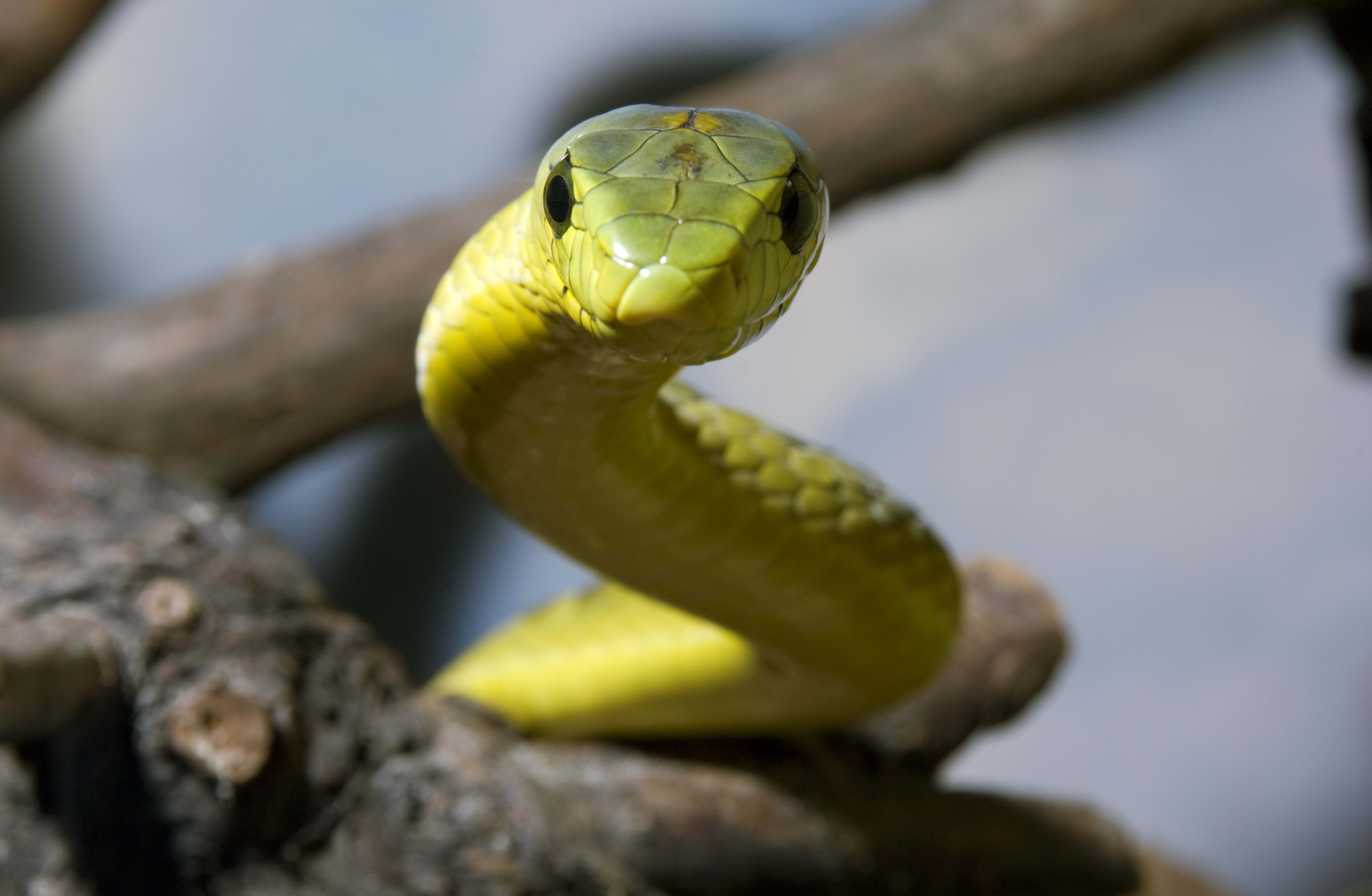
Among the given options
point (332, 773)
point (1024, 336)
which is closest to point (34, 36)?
point (332, 773)

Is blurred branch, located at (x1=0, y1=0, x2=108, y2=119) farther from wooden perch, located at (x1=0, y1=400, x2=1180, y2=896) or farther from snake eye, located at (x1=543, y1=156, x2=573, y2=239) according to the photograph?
snake eye, located at (x1=543, y1=156, x2=573, y2=239)

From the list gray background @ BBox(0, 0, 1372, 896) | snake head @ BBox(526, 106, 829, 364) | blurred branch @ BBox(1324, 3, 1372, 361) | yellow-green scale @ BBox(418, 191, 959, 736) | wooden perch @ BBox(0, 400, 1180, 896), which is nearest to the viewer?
snake head @ BBox(526, 106, 829, 364)

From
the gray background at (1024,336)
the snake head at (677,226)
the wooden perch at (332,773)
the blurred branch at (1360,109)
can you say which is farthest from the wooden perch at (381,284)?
the snake head at (677,226)

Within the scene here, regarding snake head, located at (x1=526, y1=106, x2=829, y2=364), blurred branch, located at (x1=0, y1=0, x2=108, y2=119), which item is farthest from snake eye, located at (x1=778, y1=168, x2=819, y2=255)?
blurred branch, located at (x1=0, y1=0, x2=108, y2=119)

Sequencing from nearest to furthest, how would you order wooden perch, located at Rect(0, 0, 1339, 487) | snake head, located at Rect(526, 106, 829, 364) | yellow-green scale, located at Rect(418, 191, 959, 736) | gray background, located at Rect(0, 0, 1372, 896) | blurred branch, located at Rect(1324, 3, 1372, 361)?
snake head, located at Rect(526, 106, 829, 364), yellow-green scale, located at Rect(418, 191, 959, 736), wooden perch, located at Rect(0, 0, 1339, 487), gray background, located at Rect(0, 0, 1372, 896), blurred branch, located at Rect(1324, 3, 1372, 361)

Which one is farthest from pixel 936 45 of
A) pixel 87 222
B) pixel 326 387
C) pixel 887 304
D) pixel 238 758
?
pixel 238 758

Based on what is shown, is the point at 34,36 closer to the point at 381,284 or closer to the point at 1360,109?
the point at 381,284

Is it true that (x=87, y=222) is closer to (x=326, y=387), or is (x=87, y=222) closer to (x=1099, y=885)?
(x=326, y=387)
